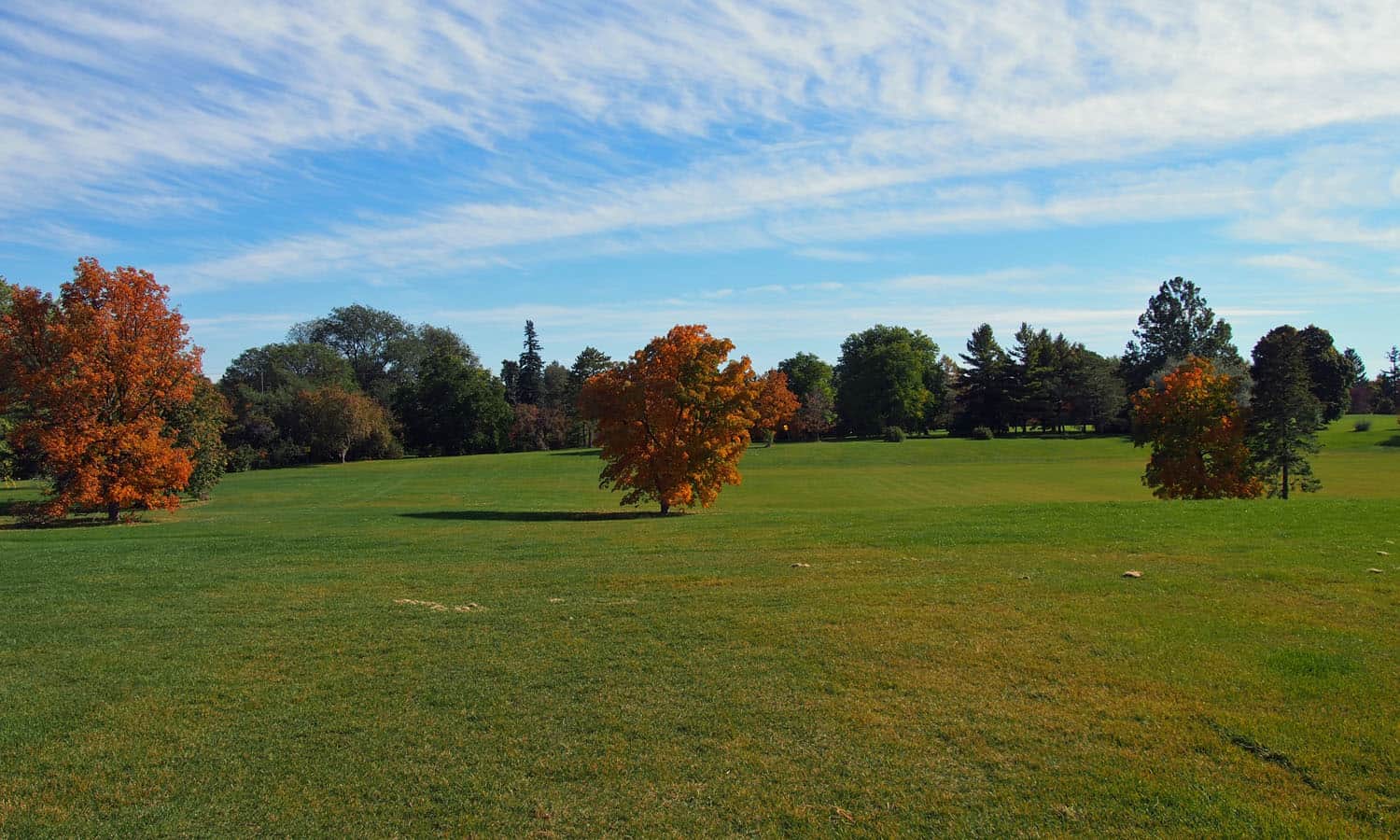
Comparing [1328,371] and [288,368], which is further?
[288,368]

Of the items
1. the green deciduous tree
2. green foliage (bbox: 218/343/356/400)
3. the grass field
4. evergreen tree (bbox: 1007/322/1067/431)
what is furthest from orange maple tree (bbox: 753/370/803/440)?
the grass field

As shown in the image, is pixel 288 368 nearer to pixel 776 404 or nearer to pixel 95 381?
pixel 776 404

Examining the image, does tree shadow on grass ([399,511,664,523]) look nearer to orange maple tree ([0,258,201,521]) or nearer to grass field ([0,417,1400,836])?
orange maple tree ([0,258,201,521])

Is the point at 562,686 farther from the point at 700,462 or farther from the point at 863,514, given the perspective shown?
the point at 700,462

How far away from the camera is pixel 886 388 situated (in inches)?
3969

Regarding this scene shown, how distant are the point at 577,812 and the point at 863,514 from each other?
18264mm

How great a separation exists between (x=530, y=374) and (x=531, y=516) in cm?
9567

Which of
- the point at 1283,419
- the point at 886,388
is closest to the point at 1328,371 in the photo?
the point at 886,388

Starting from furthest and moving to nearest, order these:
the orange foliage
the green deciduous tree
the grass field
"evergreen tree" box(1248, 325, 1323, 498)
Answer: the orange foliage → the green deciduous tree → "evergreen tree" box(1248, 325, 1323, 498) → the grass field

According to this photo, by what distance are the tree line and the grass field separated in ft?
48.8

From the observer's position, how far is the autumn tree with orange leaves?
3100cm

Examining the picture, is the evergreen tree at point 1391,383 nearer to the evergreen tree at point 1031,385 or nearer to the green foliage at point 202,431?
the evergreen tree at point 1031,385

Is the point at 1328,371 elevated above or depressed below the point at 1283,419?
above

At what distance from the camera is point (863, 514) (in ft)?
74.1
